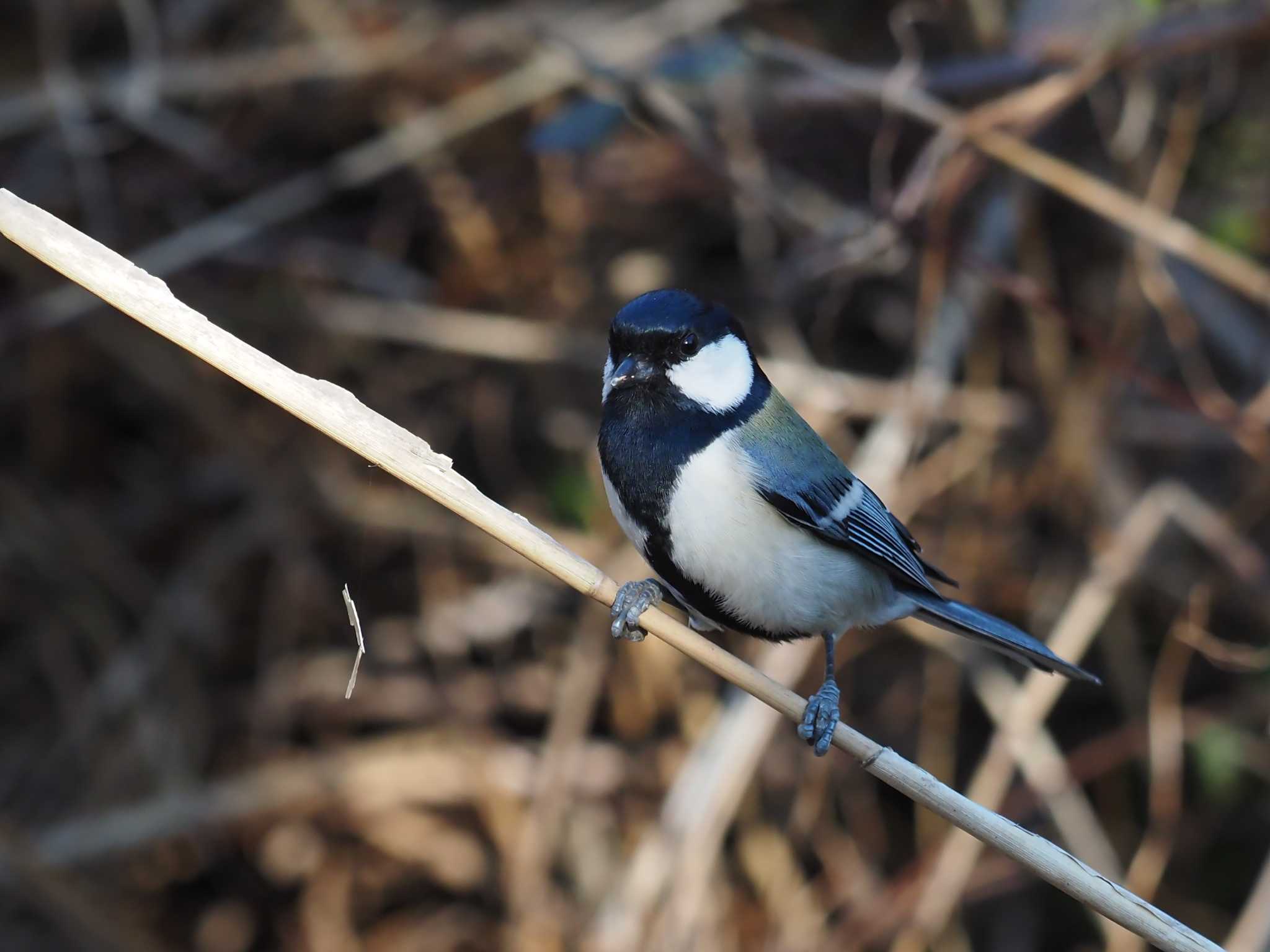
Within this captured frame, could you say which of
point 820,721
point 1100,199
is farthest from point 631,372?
point 1100,199

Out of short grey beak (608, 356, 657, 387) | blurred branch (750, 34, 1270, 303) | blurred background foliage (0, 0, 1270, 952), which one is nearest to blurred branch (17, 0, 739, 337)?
blurred background foliage (0, 0, 1270, 952)

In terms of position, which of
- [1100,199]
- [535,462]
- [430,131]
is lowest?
[535,462]

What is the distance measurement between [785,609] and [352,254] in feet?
7.18

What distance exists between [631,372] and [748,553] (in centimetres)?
34

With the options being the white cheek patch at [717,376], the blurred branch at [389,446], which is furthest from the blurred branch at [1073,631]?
the blurred branch at [389,446]

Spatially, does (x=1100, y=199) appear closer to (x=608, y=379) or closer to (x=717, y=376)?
(x=717, y=376)

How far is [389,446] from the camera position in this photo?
1604 mm

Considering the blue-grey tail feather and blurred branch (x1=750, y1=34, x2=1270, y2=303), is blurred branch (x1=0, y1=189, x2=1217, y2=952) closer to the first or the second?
the blue-grey tail feather

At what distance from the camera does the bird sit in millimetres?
1933

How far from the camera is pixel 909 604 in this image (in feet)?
7.59

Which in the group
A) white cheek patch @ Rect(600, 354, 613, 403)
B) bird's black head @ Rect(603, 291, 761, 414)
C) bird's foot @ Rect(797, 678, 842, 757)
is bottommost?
bird's foot @ Rect(797, 678, 842, 757)

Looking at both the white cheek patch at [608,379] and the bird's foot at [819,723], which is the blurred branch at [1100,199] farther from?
the bird's foot at [819,723]

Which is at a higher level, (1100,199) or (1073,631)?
(1100,199)

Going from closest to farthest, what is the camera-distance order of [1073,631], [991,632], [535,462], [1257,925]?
[991,632] < [1257,925] < [1073,631] < [535,462]
